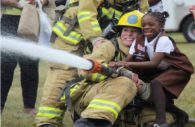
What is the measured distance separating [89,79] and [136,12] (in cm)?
74

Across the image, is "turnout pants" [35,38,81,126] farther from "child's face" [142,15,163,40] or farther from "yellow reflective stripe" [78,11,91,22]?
"child's face" [142,15,163,40]

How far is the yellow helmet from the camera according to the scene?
4605 mm

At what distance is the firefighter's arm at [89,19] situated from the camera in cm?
455

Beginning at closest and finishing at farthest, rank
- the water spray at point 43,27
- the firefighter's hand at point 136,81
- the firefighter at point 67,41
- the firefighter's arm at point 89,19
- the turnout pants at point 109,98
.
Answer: the turnout pants at point 109,98 < the firefighter's hand at point 136,81 < the firefighter's arm at point 89,19 < the firefighter at point 67,41 < the water spray at point 43,27

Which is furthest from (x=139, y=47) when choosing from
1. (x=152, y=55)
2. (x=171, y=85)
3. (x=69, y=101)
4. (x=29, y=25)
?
(x=29, y=25)

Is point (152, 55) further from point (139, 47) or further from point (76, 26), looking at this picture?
point (76, 26)

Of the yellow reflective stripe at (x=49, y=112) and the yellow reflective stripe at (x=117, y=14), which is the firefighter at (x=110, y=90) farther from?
the yellow reflective stripe at (x=49, y=112)

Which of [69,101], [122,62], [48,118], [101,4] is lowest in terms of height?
[48,118]

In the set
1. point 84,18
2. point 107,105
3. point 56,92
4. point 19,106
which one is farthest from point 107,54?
→ point 19,106

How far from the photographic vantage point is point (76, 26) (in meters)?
4.86

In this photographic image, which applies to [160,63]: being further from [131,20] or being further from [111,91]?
[111,91]

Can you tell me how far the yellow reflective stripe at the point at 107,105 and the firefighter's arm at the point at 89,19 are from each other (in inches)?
28.1

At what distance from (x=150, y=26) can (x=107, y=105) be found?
2.71 feet

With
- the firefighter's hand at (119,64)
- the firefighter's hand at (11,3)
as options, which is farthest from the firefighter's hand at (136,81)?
the firefighter's hand at (11,3)
